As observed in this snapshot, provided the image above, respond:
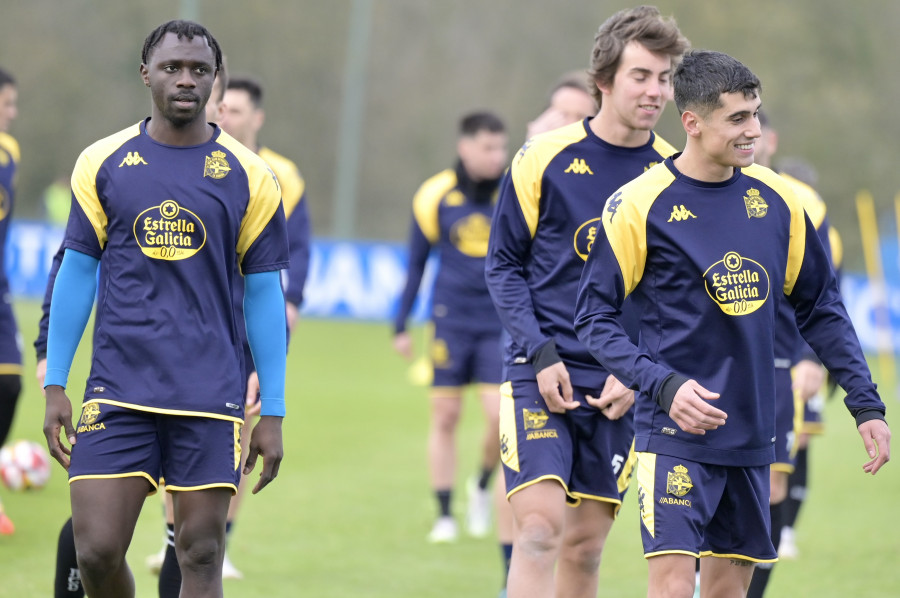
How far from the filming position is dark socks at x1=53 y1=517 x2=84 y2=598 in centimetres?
500

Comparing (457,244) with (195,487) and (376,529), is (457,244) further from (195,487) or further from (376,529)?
(195,487)

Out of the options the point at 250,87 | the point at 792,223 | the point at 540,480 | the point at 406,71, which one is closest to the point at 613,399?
the point at 540,480

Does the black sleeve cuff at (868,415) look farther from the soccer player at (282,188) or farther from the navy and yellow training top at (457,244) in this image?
the navy and yellow training top at (457,244)

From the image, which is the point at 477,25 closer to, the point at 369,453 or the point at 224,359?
the point at 369,453

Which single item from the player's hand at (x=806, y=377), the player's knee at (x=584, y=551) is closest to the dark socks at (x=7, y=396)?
the player's knee at (x=584, y=551)

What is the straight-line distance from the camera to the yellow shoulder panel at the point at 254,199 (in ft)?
14.9

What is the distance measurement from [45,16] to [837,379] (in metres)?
43.0

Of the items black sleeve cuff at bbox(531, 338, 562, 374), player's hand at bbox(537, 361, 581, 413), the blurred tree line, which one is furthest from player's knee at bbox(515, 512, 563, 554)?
the blurred tree line

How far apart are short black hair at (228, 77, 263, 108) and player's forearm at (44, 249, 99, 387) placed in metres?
2.62

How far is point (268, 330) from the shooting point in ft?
15.1

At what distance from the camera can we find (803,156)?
3916 cm

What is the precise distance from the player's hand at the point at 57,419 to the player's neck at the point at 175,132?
0.93 m

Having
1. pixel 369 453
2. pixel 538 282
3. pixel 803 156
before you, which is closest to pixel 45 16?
pixel 803 156

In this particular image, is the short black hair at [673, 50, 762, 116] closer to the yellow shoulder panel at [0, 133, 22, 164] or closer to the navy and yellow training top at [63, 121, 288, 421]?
the navy and yellow training top at [63, 121, 288, 421]
